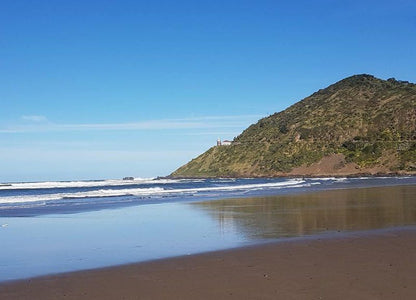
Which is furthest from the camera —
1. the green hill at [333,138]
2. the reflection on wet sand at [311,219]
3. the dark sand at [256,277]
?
the green hill at [333,138]

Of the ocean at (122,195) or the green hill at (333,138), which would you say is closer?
the ocean at (122,195)

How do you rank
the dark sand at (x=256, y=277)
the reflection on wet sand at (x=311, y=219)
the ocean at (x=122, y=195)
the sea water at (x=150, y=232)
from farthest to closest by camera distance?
the ocean at (x=122, y=195) → the reflection on wet sand at (x=311, y=219) → the sea water at (x=150, y=232) → the dark sand at (x=256, y=277)

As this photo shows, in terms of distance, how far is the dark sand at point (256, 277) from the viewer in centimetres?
759

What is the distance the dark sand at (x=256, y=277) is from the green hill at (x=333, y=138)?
80.8 meters

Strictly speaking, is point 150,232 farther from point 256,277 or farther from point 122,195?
point 122,195

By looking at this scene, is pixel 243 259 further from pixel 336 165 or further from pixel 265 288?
pixel 336 165

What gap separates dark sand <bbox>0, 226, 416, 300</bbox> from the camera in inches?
299

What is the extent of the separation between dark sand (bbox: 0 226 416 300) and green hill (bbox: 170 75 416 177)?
80828 mm

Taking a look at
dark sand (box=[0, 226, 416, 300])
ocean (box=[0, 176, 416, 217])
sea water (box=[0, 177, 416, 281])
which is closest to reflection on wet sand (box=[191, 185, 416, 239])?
sea water (box=[0, 177, 416, 281])

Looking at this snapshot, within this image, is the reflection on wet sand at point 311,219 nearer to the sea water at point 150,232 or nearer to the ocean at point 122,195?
the sea water at point 150,232

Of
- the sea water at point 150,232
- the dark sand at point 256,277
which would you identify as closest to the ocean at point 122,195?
the sea water at point 150,232

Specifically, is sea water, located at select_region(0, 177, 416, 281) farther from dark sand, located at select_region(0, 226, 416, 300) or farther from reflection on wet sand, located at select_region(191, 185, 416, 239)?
dark sand, located at select_region(0, 226, 416, 300)

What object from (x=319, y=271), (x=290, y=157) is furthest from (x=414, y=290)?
(x=290, y=157)

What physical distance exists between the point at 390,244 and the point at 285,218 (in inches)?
295
